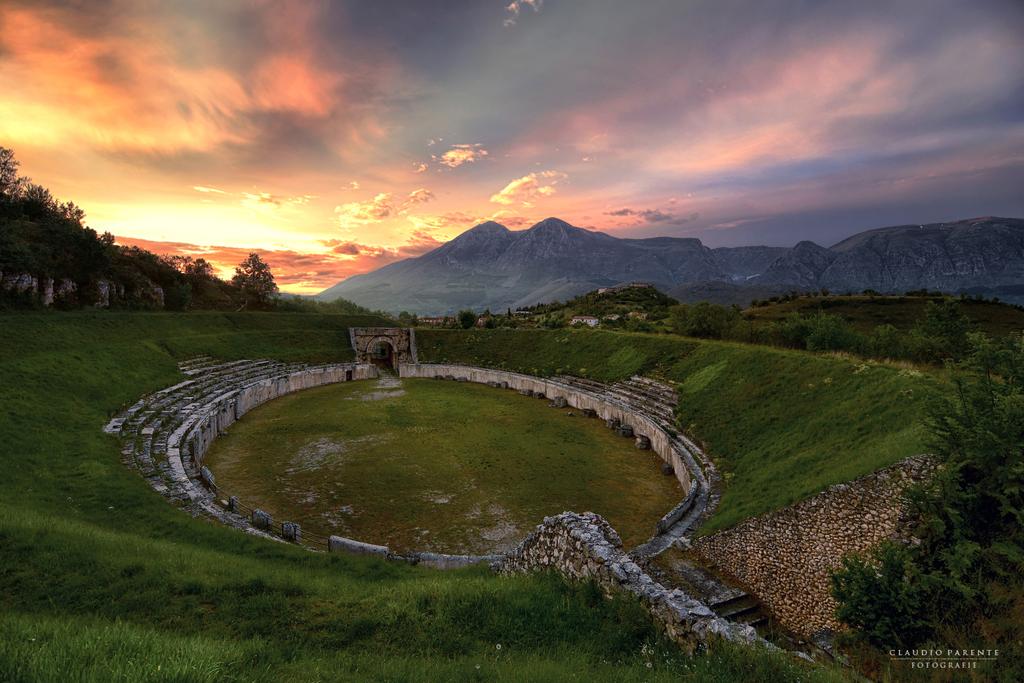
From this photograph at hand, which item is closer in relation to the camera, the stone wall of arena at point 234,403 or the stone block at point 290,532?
the stone block at point 290,532

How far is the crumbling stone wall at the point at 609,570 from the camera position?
8094 millimetres

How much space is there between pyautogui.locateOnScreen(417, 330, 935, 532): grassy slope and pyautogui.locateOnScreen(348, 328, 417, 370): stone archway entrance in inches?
1373

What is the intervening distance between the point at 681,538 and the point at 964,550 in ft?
27.7

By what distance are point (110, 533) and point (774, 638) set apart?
19.3 meters

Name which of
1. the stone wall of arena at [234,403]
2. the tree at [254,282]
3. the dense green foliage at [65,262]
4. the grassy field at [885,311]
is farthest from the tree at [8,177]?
the grassy field at [885,311]

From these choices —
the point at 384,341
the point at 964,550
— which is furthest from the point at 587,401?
the point at 384,341

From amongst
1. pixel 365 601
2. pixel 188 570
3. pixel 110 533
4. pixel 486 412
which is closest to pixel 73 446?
pixel 110 533

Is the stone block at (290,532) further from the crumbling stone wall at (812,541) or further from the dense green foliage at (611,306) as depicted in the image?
the dense green foliage at (611,306)

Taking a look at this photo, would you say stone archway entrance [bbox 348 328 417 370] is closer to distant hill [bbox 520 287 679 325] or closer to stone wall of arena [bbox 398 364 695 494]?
stone wall of arena [bbox 398 364 695 494]

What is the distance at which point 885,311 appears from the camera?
102812 mm

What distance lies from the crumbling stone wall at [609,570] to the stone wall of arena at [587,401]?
504 inches

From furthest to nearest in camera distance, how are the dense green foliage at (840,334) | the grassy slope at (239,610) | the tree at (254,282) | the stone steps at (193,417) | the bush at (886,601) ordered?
the tree at (254,282) < the dense green foliage at (840,334) < the stone steps at (193,417) < the bush at (886,601) < the grassy slope at (239,610)

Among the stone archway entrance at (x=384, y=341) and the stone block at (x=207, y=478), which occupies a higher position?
the stone archway entrance at (x=384, y=341)

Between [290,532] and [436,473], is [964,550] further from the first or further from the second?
[436,473]
